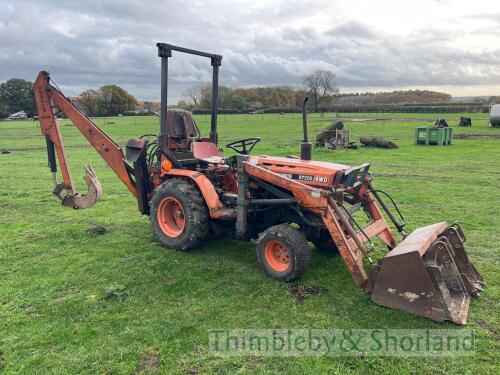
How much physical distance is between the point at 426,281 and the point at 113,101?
3238 inches

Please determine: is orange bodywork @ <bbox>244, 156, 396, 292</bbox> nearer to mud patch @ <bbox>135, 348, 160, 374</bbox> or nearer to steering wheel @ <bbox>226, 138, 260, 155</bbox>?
steering wheel @ <bbox>226, 138, 260, 155</bbox>

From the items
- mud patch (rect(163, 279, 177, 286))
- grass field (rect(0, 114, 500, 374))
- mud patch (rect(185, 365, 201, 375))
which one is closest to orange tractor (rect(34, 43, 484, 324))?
grass field (rect(0, 114, 500, 374))

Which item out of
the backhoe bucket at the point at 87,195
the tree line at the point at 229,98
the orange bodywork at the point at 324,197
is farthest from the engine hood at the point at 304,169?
the tree line at the point at 229,98

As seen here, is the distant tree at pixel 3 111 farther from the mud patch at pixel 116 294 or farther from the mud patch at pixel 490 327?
the mud patch at pixel 490 327

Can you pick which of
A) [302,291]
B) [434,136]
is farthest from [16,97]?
[302,291]

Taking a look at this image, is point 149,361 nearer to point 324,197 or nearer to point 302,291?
point 302,291

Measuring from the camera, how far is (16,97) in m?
75.9

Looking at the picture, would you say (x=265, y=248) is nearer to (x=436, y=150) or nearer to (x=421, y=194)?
(x=421, y=194)

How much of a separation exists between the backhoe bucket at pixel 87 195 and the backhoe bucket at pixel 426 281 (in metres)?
4.85

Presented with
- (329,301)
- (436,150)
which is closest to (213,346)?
(329,301)

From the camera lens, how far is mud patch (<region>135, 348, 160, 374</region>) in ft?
11.6

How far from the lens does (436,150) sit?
19.3 meters

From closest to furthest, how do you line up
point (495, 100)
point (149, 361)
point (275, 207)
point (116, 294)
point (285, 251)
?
point (149, 361)
point (116, 294)
point (285, 251)
point (275, 207)
point (495, 100)

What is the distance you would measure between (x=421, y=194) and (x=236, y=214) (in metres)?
6.07
